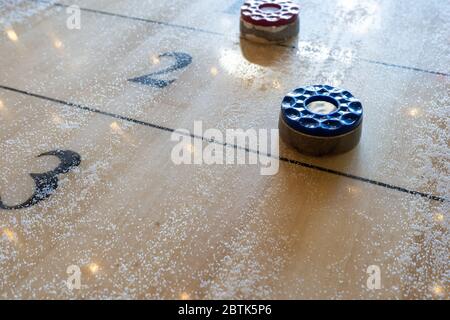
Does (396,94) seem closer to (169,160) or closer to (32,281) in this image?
(169,160)

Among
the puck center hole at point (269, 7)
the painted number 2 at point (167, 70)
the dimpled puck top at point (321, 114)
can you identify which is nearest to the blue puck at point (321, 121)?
the dimpled puck top at point (321, 114)

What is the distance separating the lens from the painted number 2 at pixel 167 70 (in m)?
1.49

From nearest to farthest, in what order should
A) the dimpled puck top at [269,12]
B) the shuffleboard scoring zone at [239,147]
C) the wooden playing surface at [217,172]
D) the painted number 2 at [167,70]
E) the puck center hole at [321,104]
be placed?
the wooden playing surface at [217,172]
the shuffleboard scoring zone at [239,147]
the puck center hole at [321,104]
the painted number 2 at [167,70]
the dimpled puck top at [269,12]

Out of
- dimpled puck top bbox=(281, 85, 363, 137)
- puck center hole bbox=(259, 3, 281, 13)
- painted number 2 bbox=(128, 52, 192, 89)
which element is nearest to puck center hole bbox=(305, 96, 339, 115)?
dimpled puck top bbox=(281, 85, 363, 137)

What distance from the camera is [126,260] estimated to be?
3.20 ft

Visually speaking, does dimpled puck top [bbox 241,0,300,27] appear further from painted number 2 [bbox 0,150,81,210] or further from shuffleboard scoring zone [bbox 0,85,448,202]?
painted number 2 [bbox 0,150,81,210]

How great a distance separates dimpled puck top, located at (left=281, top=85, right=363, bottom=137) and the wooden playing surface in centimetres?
9

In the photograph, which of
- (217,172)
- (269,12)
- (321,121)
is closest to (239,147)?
(217,172)

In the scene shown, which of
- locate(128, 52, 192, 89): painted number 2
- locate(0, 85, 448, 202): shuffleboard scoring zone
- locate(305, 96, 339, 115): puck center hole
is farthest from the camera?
locate(128, 52, 192, 89): painted number 2

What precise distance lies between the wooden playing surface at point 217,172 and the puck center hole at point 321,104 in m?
0.13

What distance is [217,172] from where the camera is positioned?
1.17 meters

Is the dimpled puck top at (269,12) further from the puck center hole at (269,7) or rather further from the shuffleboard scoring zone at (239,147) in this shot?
the shuffleboard scoring zone at (239,147)

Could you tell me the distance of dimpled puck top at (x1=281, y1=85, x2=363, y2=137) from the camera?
114 centimetres

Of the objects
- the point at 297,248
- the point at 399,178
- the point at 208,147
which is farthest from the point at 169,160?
the point at 399,178
